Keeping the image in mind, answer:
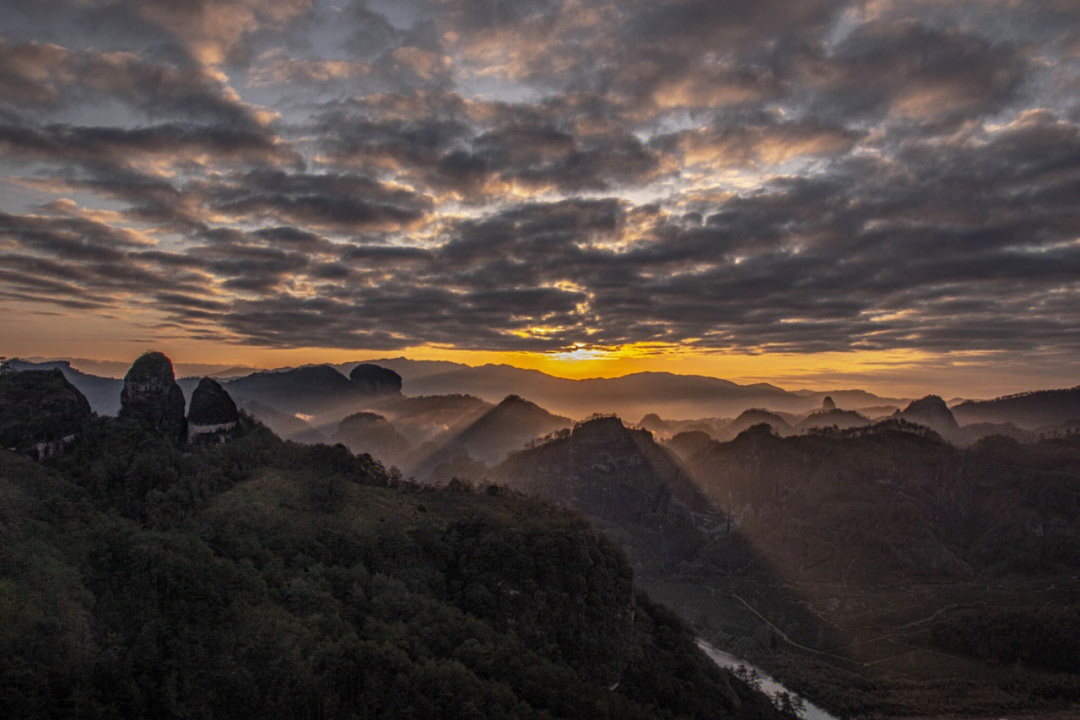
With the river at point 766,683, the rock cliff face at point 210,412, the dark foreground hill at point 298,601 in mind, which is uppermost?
the rock cliff face at point 210,412

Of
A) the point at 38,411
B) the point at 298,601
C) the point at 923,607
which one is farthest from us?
the point at 923,607

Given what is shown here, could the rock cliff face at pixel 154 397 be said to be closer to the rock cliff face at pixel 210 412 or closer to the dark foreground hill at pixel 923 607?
the rock cliff face at pixel 210 412

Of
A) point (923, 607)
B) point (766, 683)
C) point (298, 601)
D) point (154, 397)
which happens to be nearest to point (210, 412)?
point (154, 397)

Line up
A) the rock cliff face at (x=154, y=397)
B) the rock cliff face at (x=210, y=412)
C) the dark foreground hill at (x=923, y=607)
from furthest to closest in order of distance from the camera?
the dark foreground hill at (x=923, y=607) → the rock cliff face at (x=210, y=412) → the rock cliff face at (x=154, y=397)

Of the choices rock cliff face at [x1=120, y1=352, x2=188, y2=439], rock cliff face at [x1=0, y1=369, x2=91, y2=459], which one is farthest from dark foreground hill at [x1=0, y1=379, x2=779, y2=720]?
rock cliff face at [x1=120, y1=352, x2=188, y2=439]

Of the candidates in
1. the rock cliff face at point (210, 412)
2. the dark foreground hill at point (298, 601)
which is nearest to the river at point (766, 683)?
the dark foreground hill at point (298, 601)

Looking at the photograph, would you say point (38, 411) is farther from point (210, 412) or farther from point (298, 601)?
point (298, 601)
